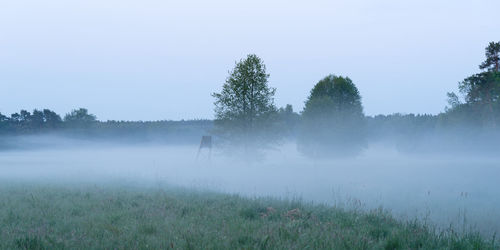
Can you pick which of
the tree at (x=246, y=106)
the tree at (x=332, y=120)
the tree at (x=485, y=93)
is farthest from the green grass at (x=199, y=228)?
the tree at (x=485, y=93)

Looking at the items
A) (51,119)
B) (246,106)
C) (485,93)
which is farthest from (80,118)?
(485,93)

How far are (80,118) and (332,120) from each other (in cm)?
7545

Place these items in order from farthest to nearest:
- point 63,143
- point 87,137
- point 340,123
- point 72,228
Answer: point 87,137, point 63,143, point 340,123, point 72,228

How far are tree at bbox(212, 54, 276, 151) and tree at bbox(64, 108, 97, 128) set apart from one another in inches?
2703

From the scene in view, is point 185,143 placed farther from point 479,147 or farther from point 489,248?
point 489,248

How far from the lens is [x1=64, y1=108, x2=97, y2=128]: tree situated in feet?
287

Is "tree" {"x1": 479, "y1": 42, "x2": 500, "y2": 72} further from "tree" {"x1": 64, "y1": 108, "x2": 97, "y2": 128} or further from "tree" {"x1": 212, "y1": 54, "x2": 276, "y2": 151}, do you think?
"tree" {"x1": 64, "y1": 108, "x2": 97, "y2": 128}

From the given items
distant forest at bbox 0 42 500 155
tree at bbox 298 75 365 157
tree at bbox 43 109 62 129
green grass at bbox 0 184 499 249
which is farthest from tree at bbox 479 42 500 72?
tree at bbox 43 109 62 129

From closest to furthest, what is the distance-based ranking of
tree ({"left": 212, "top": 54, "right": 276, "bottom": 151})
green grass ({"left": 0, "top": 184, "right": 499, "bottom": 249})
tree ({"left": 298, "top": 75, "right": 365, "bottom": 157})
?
green grass ({"left": 0, "top": 184, "right": 499, "bottom": 249}) < tree ({"left": 212, "top": 54, "right": 276, "bottom": 151}) < tree ({"left": 298, "top": 75, "right": 365, "bottom": 157})

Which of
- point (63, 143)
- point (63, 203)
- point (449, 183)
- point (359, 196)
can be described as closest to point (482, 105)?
point (449, 183)

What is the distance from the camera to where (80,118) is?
91438mm

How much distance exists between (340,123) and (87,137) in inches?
2812

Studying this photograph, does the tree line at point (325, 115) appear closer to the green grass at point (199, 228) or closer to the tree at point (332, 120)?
the tree at point (332, 120)

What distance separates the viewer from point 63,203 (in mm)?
10828
